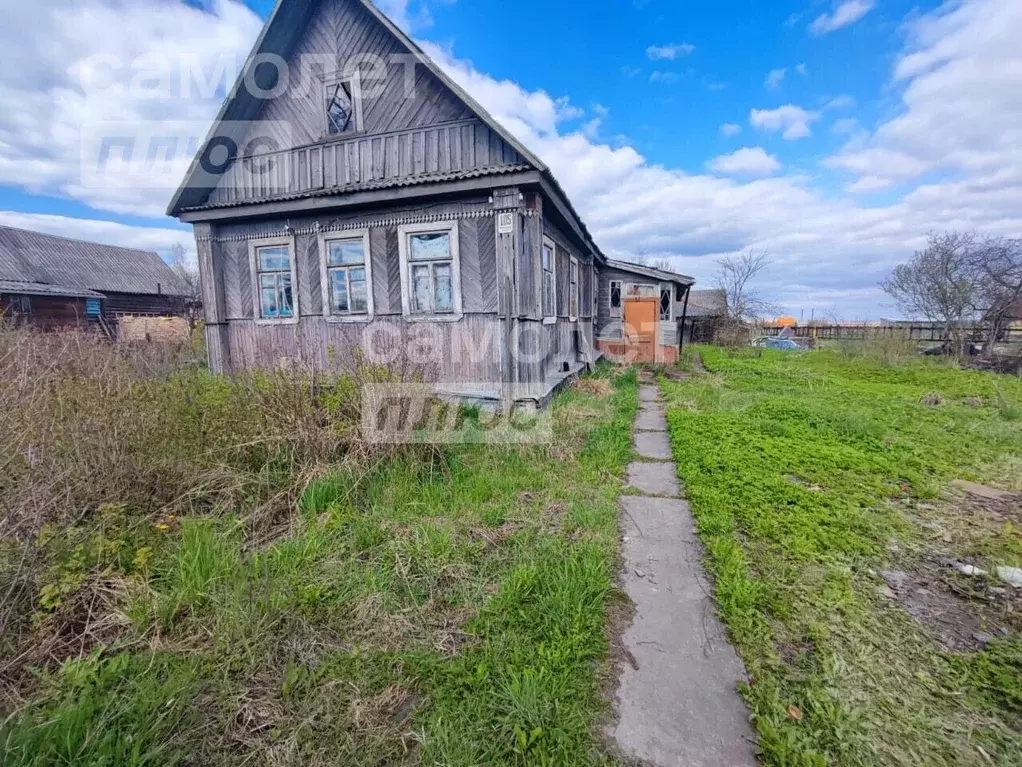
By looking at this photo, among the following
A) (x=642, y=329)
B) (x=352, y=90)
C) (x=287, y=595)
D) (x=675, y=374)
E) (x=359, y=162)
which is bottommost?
(x=287, y=595)

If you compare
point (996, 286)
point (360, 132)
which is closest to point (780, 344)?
point (996, 286)

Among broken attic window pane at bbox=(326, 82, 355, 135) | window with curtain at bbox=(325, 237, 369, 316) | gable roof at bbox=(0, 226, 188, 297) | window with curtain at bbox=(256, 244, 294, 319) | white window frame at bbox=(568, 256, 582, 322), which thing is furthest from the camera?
gable roof at bbox=(0, 226, 188, 297)

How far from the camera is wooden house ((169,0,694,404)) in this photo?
6.53m

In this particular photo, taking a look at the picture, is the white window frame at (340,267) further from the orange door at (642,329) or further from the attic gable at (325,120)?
the orange door at (642,329)

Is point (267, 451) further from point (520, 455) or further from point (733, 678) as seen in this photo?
point (733, 678)

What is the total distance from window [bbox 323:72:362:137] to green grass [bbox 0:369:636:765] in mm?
6496

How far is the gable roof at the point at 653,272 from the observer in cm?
1384

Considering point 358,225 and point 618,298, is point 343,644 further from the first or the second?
point 618,298

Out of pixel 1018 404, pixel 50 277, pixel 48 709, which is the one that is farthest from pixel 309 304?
pixel 50 277

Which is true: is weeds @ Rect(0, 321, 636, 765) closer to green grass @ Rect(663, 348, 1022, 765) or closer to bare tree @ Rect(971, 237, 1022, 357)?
green grass @ Rect(663, 348, 1022, 765)

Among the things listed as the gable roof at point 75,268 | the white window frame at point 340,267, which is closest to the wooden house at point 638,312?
the white window frame at point 340,267

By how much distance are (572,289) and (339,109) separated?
5.99 metres

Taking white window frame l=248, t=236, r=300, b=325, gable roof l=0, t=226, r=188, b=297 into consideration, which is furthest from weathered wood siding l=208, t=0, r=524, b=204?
gable roof l=0, t=226, r=188, b=297

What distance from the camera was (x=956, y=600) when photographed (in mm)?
2459
